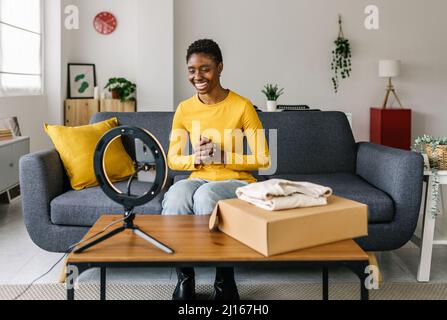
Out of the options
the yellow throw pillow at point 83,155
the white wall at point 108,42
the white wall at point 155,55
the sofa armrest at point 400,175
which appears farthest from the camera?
the white wall at point 108,42

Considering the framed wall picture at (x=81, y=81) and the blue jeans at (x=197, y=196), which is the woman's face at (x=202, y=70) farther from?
the framed wall picture at (x=81, y=81)

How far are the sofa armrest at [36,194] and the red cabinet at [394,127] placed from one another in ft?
13.8

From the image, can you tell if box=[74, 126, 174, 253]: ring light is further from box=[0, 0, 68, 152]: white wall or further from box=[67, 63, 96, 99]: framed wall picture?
box=[67, 63, 96, 99]: framed wall picture

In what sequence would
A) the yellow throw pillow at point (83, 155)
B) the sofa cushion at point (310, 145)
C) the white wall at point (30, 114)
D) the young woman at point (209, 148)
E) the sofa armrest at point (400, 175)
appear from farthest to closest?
the white wall at point (30, 114)
the sofa cushion at point (310, 145)
the yellow throw pillow at point (83, 155)
the sofa armrest at point (400, 175)
the young woman at point (209, 148)

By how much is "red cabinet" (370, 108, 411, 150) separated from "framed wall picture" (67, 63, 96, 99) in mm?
3317

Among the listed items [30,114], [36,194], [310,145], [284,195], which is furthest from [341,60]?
[284,195]

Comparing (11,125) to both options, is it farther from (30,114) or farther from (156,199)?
(156,199)

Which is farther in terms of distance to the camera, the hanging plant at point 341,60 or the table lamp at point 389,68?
the hanging plant at point 341,60

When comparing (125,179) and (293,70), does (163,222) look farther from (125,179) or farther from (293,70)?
(293,70)

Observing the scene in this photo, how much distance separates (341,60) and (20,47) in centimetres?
355

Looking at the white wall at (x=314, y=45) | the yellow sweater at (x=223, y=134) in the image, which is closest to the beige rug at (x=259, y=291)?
the yellow sweater at (x=223, y=134)

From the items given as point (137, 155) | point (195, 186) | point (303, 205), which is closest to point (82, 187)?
point (195, 186)

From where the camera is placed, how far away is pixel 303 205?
4.34 feet

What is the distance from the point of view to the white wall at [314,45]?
18.8 feet
